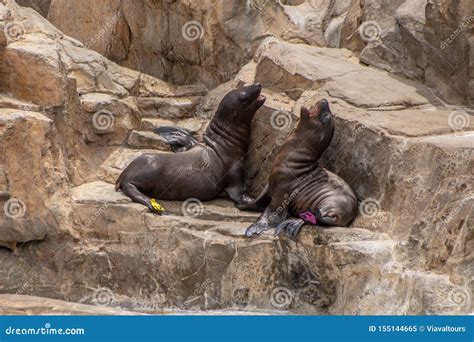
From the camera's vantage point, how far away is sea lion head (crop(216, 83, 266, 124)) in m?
11.7

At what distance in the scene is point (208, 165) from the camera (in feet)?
38.4

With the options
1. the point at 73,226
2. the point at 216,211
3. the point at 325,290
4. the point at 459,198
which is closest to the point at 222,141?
the point at 216,211

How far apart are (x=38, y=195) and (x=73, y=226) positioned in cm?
Answer: 49

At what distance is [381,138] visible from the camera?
34.0 feet

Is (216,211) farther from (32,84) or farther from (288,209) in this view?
(32,84)

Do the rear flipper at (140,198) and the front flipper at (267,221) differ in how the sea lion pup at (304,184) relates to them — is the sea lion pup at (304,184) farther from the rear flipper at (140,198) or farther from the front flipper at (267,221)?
the rear flipper at (140,198)

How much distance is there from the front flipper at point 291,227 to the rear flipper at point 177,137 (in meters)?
2.35

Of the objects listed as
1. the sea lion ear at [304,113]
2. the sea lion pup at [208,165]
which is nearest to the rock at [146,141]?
the sea lion pup at [208,165]
